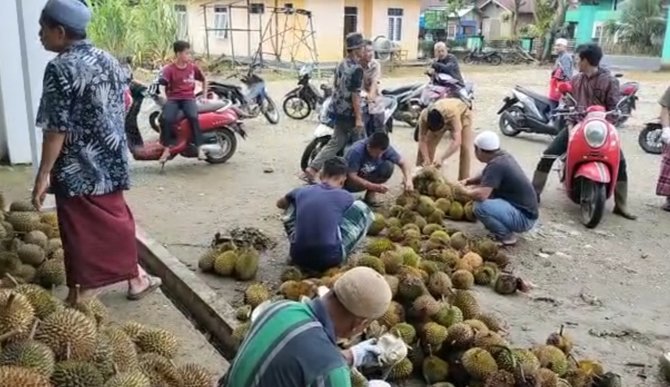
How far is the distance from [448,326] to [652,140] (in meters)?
7.76

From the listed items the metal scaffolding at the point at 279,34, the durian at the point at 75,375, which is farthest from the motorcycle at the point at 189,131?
the metal scaffolding at the point at 279,34

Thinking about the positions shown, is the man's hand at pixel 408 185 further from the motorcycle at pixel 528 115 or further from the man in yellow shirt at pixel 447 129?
the motorcycle at pixel 528 115

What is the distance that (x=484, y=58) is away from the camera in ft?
99.1

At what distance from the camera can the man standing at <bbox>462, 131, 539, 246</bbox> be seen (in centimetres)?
567

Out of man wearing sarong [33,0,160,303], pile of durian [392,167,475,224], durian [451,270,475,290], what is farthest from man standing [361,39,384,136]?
man wearing sarong [33,0,160,303]

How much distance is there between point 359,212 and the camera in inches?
193

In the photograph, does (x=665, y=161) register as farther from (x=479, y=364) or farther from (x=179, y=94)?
(x=179, y=94)

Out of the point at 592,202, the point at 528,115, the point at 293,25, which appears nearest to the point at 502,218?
the point at 592,202

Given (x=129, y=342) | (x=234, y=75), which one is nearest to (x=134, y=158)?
(x=129, y=342)

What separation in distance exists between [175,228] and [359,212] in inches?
73.6

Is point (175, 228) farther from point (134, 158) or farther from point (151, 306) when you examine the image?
point (134, 158)

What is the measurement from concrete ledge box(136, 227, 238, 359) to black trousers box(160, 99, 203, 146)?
2906 millimetres

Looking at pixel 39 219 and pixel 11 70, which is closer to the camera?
pixel 39 219

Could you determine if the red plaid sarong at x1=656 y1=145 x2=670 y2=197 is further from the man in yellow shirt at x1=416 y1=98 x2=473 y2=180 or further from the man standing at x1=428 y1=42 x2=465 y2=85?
the man standing at x1=428 y1=42 x2=465 y2=85
